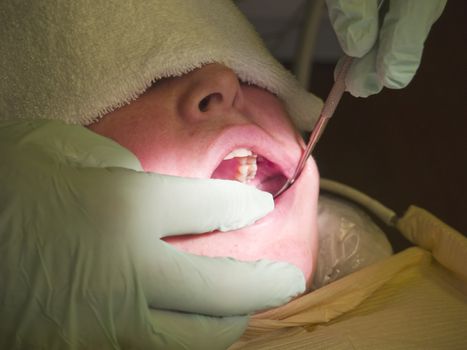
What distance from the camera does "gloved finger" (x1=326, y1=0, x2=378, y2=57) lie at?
104 cm

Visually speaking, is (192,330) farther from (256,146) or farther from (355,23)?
(355,23)

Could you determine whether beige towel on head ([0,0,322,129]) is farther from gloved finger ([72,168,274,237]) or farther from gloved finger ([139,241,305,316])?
gloved finger ([139,241,305,316])

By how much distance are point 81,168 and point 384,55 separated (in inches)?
22.0

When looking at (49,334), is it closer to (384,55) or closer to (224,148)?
(224,148)

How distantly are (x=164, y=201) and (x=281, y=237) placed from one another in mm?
317

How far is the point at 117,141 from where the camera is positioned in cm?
115

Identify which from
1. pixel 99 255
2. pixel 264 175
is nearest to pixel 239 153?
pixel 264 175

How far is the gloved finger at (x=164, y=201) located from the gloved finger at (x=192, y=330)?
14 centimetres

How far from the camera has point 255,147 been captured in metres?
1.18

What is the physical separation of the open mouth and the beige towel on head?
0.62 feet

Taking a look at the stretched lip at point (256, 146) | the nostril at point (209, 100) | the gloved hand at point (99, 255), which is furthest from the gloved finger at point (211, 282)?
the nostril at point (209, 100)

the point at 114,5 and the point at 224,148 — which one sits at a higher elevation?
the point at 114,5

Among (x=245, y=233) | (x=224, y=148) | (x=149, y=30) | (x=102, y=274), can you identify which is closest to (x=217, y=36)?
(x=149, y=30)

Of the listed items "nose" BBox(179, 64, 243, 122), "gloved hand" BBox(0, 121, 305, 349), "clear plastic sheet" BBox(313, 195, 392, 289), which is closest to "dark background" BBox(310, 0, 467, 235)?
"clear plastic sheet" BBox(313, 195, 392, 289)
